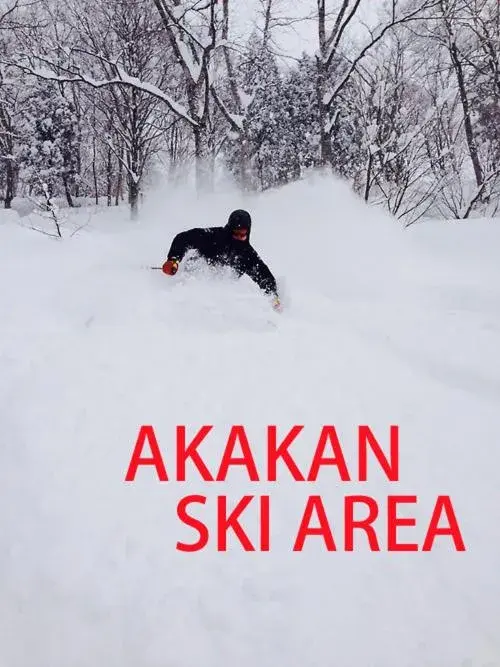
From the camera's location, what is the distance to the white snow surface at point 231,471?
1.70m

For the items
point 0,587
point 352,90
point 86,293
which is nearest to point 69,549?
point 0,587

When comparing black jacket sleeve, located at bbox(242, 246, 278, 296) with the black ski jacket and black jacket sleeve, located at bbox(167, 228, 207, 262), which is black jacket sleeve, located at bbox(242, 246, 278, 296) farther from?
black jacket sleeve, located at bbox(167, 228, 207, 262)

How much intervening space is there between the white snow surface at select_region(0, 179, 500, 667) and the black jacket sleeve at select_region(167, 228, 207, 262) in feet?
1.05

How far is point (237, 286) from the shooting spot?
4.94 metres

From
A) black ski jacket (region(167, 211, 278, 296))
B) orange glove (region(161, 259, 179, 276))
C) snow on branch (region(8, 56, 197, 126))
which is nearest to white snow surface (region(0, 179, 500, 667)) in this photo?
orange glove (region(161, 259, 179, 276))

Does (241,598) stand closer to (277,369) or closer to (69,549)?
(69,549)

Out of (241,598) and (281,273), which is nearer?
(241,598)

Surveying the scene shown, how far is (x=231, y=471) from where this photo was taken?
249cm

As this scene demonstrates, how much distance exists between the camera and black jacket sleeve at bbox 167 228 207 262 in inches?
199

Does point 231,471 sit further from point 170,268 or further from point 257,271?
point 257,271

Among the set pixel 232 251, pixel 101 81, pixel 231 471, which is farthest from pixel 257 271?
pixel 101 81

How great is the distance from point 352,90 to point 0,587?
11815mm

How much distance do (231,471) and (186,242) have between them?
324 centimetres

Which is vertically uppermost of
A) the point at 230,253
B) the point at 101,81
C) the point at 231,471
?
the point at 101,81
